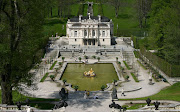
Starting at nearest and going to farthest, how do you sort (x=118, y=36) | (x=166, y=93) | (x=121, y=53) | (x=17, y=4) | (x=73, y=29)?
1. (x=17, y=4)
2. (x=166, y=93)
3. (x=121, y=53)
4. (x=73, y=29)
5. (x=118, y=36)

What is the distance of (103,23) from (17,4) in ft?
175

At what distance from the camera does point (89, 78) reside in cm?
4934

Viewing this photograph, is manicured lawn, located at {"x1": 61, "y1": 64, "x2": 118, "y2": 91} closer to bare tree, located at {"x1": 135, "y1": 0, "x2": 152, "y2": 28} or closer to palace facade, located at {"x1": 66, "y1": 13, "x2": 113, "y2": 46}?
palace facade, located at {"x1": 66, "y1": 13, "x2": 113, "y2": 46}

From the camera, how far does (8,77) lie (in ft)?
95.4

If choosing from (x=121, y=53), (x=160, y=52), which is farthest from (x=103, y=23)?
(x=160, y=52)

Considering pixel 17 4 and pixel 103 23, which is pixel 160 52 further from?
pixel 17 4

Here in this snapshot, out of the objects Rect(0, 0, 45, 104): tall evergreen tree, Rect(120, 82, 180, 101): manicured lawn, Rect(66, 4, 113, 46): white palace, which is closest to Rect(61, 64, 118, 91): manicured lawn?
Rect(120, 82, 180, 101): manicured lawn

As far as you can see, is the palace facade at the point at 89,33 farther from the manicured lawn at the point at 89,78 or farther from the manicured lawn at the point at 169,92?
the manicured lawn at the point at 169,92

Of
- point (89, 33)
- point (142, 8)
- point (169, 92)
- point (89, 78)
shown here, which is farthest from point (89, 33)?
point (169, 92)

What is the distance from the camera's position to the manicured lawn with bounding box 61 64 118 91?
148 feet

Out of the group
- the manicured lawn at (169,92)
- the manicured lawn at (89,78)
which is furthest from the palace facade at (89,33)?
the manicured lawn at (169,92)

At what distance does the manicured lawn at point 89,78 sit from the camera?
1771 inches

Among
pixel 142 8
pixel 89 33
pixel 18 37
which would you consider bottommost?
pixel 18 37

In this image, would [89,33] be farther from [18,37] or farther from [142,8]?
[18,37]
